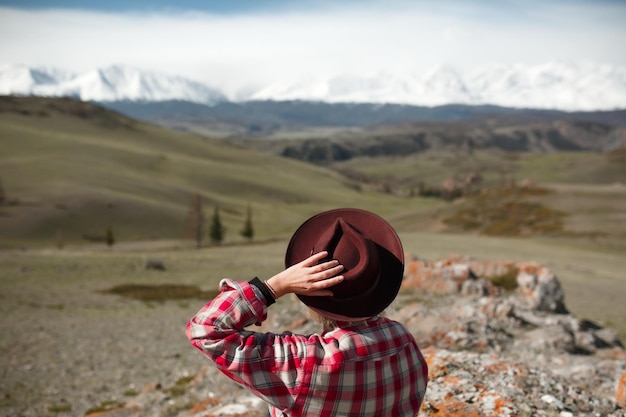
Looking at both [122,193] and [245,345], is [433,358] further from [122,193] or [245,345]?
[122,193]

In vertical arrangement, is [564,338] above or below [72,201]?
above

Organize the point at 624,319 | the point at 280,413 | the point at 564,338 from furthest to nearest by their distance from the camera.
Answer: the point at 624,319
the point at 564,338
the point at 280,413

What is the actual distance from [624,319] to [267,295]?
26945mm

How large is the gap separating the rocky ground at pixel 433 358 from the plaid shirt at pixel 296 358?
10.7ft

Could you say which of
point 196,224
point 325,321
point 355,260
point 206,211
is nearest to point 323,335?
point 325,321

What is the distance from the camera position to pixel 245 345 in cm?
343

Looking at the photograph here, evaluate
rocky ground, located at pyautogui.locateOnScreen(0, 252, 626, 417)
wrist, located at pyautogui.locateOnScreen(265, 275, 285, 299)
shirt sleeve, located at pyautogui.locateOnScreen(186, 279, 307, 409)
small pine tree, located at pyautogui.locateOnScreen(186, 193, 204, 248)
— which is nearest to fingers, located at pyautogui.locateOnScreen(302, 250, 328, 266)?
wrist, located at pyautogui.locateOnScreen(265, 275, 285, 299)

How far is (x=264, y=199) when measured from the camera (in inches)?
6634

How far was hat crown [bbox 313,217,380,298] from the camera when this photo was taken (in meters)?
3.37

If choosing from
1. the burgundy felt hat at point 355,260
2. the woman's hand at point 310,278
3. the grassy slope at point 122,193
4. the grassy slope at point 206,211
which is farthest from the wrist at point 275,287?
the grassy slope at point 122,193

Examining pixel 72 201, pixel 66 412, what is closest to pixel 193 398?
pixel 66 412

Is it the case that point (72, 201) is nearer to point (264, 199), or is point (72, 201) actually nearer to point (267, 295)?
point (264, 199)

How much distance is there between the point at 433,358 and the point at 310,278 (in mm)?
5798

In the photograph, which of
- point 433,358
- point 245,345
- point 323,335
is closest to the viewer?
point 245,345
